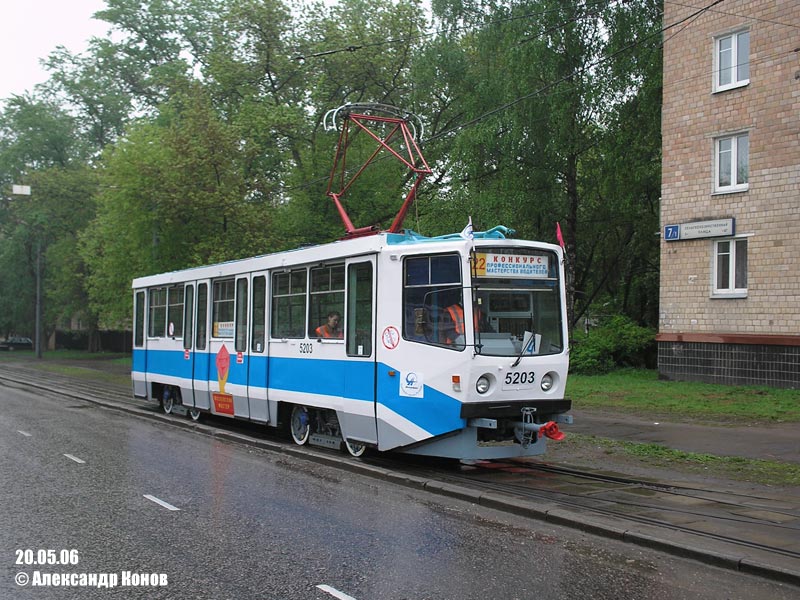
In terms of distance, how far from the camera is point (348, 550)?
23.3 ft

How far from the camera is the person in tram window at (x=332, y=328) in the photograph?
12.4 metres

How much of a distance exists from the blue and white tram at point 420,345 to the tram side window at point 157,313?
564 centimetres

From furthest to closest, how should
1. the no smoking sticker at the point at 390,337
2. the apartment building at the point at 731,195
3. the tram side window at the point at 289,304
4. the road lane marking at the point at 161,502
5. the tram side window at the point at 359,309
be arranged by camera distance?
the apartment building at the point at 731,195
the tram side window at the point at 289,304
the tram side window at the point at 359,309
the no smoking sticker at the point at 390,337
the road lane marking at the point at 161,502

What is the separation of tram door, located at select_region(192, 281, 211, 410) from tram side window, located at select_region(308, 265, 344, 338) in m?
4.47

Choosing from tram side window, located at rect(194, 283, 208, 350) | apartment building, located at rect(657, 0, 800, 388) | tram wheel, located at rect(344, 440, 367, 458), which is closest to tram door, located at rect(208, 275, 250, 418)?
tram side window, located at rect(194, 283, 208, 350)

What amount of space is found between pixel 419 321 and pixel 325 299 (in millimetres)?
2364

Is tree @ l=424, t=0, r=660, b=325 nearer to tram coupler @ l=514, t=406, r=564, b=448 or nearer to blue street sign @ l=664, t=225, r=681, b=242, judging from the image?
blue street sign @ l=664, t=225, r=681, b=242

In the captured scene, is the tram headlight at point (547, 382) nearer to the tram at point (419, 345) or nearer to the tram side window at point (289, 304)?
the tram at point (419, 345)

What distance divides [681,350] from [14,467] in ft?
56.4

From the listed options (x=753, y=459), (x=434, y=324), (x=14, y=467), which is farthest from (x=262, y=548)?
(x=753, y=459)

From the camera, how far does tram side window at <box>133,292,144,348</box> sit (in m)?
20.6

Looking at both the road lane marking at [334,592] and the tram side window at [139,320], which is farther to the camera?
the tram side window at [139,320]

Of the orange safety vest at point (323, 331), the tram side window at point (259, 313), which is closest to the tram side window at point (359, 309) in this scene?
the orange safety vest at point (323, 331)

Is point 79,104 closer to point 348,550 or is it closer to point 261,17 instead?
point 261,17
